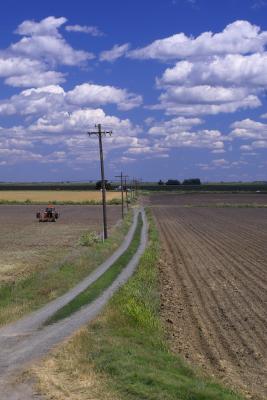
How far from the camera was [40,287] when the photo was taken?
917 inches

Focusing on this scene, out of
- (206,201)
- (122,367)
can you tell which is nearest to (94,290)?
(122,367)

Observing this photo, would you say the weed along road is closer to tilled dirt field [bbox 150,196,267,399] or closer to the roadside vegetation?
the roadside vegetation

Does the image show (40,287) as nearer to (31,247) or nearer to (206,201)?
(31,247)

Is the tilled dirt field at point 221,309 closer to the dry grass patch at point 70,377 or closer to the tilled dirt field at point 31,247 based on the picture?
the dry grass patch at point 70,377

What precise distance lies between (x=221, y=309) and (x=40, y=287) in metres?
6.36

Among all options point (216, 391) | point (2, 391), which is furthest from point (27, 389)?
point (216, 391)

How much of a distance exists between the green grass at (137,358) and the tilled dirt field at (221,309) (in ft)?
2.65

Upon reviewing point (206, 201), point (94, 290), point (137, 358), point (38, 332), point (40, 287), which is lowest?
point (206, 201)

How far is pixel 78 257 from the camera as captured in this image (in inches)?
1300

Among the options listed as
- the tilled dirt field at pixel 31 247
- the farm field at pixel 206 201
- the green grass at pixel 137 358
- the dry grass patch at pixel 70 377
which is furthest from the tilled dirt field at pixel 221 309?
the farm field at pixel 206 201

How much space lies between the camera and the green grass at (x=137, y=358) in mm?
10508

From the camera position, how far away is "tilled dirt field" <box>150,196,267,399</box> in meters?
14.4

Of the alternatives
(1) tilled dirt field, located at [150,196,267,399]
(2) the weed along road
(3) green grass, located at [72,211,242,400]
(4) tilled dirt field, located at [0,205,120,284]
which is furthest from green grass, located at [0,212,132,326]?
(1) tilled dirt field, located at [150,196,267,399]

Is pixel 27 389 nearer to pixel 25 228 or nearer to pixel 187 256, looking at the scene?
pixel 187 256
